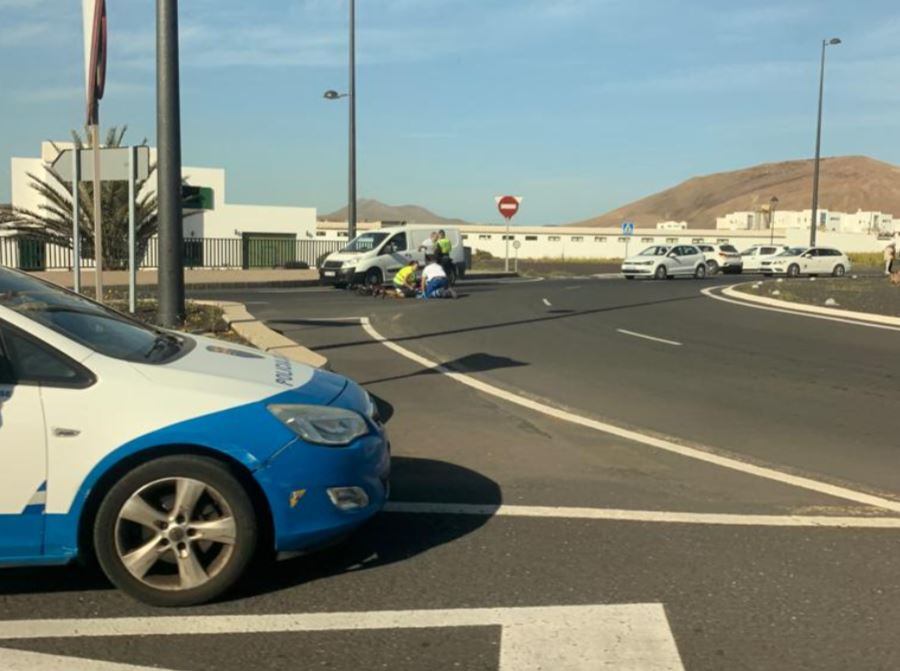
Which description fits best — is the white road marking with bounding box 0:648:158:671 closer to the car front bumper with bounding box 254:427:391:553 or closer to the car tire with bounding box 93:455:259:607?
the car tire with bounding box 93:455:259:607

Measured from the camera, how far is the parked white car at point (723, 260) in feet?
150

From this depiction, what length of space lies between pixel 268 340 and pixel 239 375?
24.4 feet

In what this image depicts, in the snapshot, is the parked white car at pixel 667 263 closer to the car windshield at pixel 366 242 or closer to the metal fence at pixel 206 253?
the metal fence at pixel 206 253

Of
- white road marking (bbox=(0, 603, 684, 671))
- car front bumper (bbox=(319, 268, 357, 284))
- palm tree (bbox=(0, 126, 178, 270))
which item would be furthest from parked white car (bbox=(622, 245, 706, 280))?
white road marking (bbox=(0, 603, 684, 671))

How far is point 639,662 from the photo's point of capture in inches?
132

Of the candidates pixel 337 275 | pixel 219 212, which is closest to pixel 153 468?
pixel 337 275

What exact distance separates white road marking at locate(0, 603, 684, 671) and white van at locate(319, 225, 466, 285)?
2124 cm

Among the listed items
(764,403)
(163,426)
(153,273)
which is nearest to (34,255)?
(153,273)

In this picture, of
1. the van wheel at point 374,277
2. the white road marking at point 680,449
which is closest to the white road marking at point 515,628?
the white road marking at point 680,449

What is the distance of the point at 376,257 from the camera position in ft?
82.6

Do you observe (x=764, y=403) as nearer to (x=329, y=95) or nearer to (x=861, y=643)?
(x=861, y=643)

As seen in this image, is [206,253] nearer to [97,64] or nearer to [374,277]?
[374,277]

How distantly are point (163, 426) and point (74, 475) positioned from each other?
1.40 feet

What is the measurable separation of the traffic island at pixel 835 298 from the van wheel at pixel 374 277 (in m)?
10.5
